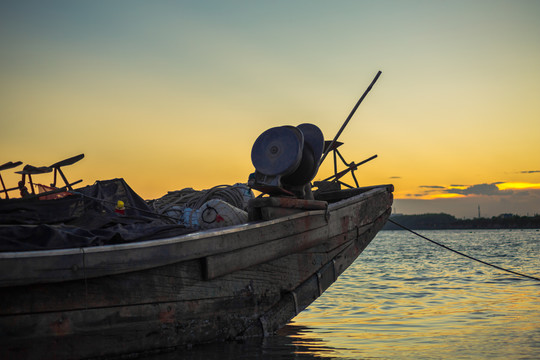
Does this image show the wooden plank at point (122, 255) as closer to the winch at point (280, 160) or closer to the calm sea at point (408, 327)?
the winch at point (280, 160)

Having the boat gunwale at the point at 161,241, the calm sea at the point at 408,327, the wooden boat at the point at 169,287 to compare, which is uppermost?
the boat gunwale at the point at 161,241

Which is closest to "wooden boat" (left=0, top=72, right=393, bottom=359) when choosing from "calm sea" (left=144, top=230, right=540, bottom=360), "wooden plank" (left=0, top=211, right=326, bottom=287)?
"wooden plank" (left=0, top=211, right=326, bottom=287)

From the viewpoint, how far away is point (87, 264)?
387 cm

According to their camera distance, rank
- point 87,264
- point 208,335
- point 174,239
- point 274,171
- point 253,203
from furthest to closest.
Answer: point 274,171
point 253,203
point 208,335
point 174,239
point 87,264

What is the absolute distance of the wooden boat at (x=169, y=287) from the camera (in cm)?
372

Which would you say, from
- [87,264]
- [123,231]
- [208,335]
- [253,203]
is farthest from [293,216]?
[87,264]

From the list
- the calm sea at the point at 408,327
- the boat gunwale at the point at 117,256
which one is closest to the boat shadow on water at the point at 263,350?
the calm sea at the point at 408,327

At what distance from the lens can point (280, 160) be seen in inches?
226

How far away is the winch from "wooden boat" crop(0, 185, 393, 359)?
374 mm

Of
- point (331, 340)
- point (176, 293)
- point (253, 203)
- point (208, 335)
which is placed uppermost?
point (253, 203)

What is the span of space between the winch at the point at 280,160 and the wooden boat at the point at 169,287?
37 cm

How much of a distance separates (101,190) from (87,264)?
6.63 feet

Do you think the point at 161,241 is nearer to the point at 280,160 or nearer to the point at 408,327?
the point at 280,160

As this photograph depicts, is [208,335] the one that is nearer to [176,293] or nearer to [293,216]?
[176,293]
